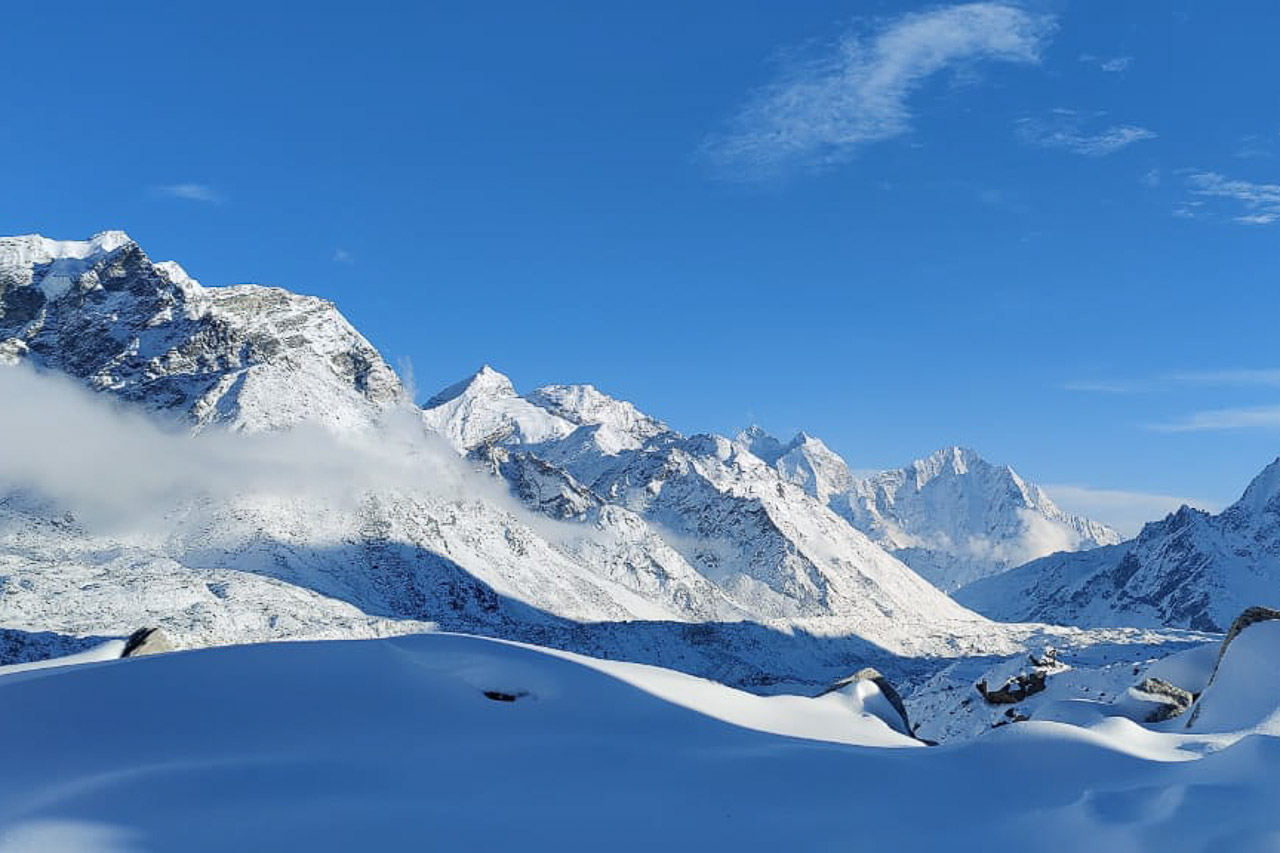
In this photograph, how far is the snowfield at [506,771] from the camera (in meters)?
9.78

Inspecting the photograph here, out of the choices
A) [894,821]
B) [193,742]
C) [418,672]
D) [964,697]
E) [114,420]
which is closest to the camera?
[894,821]

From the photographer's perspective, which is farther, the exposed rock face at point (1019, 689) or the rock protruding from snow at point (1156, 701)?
the exposed rock face at point (1019, 689)

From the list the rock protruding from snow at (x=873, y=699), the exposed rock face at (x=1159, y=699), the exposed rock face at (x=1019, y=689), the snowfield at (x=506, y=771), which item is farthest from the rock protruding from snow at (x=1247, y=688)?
the exposed rock face at (x=1019, y=689)

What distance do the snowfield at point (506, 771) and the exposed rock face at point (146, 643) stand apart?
12262 mm

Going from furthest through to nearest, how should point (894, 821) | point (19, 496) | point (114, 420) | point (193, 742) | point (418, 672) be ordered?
point (114, 420) < point (19, 496) < point (418, 672) < point (193, 742) < point (894, 821)

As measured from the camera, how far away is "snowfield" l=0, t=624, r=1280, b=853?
978cm

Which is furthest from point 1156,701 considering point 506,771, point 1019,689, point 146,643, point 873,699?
point 146,643

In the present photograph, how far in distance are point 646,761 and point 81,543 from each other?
164 m

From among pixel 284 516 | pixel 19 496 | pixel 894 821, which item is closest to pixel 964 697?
pixel 894 821

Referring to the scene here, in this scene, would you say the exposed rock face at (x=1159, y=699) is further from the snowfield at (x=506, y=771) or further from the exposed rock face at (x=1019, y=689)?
the exposed rock face at (x=1019, y=689)

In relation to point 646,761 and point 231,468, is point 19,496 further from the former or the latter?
point 646,761

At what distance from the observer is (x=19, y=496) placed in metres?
163

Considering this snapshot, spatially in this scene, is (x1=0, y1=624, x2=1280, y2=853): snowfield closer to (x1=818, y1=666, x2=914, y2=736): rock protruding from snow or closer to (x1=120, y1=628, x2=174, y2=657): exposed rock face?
(x1=818, y1=666, x2=914, y2=736): rock protruding from snow

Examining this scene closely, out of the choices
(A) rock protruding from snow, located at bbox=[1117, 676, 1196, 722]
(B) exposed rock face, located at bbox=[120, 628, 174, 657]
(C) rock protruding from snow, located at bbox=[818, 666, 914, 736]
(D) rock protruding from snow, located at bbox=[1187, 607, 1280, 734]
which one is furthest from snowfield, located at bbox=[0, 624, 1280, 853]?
(B) exposed rock face, located at bbox=[120, 628, 174, 657]
